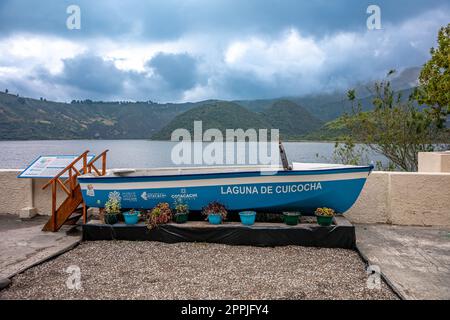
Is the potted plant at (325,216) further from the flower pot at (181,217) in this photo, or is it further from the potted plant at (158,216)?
the potted plant at (158,216)

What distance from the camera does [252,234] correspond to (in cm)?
590

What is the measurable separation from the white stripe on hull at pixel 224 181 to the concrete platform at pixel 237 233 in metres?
0.71

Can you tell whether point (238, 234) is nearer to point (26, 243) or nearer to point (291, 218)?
point (291, 218)

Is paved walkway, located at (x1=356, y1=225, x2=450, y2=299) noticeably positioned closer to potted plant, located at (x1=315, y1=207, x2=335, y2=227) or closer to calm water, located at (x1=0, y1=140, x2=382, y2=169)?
potted plant, located at (x1=315, y1=207, x2=335, y2=227)

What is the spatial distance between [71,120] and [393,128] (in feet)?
368

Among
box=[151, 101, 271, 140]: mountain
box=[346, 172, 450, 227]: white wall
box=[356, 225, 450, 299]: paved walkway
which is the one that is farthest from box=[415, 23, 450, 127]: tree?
box=[151, 101, 271, 140]: mountain

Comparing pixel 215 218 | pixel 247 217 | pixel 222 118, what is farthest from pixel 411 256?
pixel 222 118

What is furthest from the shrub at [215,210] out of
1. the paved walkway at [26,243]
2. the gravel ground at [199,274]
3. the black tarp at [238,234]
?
the paved walkway at [26,243]

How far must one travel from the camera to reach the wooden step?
6887mm

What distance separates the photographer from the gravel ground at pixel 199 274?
4.04 meters

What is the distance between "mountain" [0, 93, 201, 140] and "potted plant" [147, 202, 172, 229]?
79.8m

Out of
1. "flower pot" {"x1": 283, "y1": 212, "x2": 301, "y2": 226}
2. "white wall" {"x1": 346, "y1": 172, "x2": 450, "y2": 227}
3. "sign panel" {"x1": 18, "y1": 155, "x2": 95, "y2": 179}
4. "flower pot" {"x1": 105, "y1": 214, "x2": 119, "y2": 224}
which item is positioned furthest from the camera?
"sign panel" {"x1": 18, "y1": 155, "x2": 95, "y2": 179}
